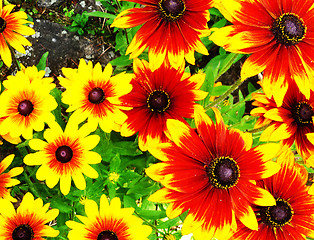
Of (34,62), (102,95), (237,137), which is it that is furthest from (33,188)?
(237,137)

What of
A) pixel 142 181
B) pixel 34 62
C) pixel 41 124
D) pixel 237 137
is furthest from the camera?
pixel 34 62

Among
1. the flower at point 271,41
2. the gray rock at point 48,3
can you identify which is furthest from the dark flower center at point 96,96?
the gray rock at point 48,3

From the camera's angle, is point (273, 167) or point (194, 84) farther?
point (194, 84)

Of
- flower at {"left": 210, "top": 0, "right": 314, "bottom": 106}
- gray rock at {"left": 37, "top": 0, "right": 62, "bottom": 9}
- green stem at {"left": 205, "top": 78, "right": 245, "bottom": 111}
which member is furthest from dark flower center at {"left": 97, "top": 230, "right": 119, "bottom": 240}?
gray rock at {"left": 37, "top": 0, "right": 62, "bottom": 9}

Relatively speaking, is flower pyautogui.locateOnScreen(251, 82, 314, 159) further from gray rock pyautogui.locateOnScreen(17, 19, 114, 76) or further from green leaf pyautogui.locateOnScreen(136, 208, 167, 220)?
gray rock pyautogui.locateOnScreen(17, 19, 114, 76)

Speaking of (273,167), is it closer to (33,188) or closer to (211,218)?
(211,218)

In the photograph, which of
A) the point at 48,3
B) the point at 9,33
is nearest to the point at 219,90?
the point at 9,33

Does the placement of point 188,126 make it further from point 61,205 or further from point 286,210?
point 61,205
